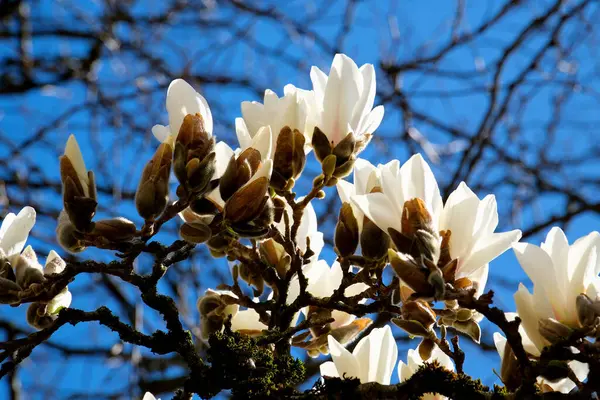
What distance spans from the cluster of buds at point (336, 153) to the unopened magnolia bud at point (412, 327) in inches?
7.0

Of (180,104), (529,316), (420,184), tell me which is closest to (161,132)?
(180,104)

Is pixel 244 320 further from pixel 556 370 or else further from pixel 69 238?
pixel 556 370

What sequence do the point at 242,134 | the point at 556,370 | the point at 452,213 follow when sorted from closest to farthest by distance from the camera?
1. the point at 556,370
2. the point at 452,213
3. the point at 242,134

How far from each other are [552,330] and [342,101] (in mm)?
287

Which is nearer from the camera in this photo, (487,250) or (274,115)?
(487,250)

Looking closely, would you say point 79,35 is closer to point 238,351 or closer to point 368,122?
point 368,122

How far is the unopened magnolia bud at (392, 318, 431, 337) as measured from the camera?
53 centimetres

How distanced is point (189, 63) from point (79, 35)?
386mm

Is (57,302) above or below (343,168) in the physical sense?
below

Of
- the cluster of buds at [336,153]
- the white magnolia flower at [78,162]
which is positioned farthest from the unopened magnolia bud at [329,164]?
the white magnolia flower at [78,162]

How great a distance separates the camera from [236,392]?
19.7 inches

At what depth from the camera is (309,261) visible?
0.69 metres

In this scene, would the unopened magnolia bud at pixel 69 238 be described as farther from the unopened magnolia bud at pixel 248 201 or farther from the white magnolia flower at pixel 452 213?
the white magnolia flower at pixel 452 213

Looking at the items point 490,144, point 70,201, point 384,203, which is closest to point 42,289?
point 70,201
